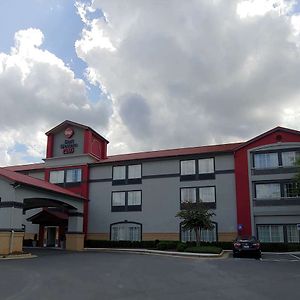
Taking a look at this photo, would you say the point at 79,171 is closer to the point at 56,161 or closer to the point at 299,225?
the point at 56,161

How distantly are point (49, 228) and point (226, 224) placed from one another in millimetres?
18934

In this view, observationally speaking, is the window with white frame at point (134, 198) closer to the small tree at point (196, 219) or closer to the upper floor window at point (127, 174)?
the upper floor window at point (127, 174)

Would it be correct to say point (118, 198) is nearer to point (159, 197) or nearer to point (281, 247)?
point (159, 197)

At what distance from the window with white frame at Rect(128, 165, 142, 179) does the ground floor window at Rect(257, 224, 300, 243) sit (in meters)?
12.6

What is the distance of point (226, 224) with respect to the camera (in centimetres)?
3631

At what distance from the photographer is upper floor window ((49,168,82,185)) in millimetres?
42719

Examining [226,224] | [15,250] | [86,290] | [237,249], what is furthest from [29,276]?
[226,224]

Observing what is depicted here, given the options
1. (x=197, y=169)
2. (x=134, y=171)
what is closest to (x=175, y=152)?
(x=197, y=169)

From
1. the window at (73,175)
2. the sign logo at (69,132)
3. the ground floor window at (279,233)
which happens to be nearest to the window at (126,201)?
the window at (73,175)

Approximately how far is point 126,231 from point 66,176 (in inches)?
346

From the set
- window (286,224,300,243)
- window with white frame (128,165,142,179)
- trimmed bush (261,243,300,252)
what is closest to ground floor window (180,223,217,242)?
trimmed bush (261,243,300,252)

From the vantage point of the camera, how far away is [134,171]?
41.2 metres

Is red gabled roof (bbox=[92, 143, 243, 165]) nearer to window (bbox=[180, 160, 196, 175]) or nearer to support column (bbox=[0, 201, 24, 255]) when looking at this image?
window (bbox=[180, 160, 196, 175])

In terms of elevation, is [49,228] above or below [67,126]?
below
